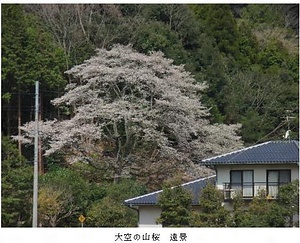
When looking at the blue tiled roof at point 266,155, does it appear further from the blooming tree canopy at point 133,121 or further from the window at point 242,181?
the blooming tree canopy at point 133,121

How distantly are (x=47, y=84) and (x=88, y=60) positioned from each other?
138 cm

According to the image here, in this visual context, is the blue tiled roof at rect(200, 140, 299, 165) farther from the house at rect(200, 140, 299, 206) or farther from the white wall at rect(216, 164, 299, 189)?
the white wall at rect(216, 164, 299, 189)

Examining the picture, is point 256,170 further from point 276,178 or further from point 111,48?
point 111,48

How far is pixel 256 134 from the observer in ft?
59.9

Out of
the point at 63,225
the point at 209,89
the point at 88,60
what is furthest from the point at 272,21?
the point at 63,225

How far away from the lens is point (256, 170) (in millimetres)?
12656

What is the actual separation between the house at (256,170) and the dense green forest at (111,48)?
1922 millimetres

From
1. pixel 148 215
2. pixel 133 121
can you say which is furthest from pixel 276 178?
pixel 133 121

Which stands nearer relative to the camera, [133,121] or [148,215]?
[148,215]

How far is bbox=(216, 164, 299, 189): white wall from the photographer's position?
40.9 ft

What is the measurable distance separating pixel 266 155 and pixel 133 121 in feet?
15.1

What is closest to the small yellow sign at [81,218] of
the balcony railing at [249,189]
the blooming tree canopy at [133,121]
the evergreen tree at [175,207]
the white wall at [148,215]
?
the white wall at [148,215]

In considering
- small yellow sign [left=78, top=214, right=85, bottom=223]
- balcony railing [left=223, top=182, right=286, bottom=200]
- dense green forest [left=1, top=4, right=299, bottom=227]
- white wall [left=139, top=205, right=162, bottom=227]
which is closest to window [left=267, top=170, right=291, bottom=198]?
balcony railing [left=223, top=182, right=286, bottom=200]

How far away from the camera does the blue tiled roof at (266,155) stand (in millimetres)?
12391
